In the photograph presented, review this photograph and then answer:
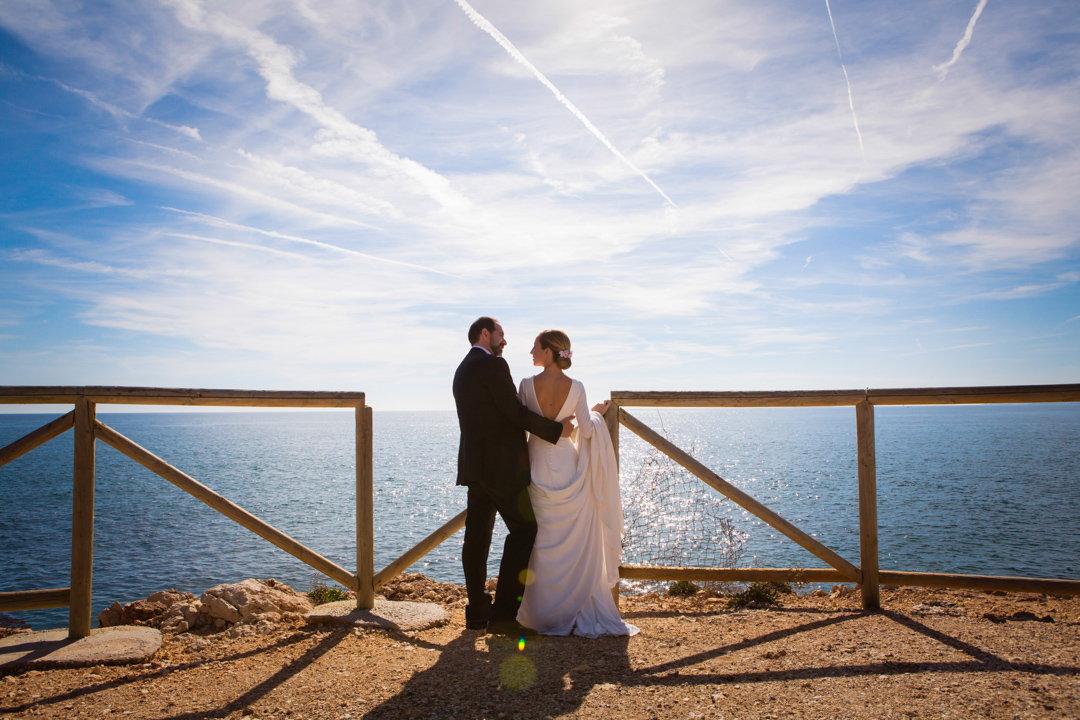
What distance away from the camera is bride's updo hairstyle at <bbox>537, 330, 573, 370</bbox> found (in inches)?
176

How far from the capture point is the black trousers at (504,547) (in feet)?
14.3

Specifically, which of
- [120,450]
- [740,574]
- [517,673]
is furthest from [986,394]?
[120,450]

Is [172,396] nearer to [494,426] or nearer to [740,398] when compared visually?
[494,426]

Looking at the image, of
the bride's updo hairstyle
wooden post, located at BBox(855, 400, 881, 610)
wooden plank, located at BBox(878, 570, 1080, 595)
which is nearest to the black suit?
the bride's updo hairstyle

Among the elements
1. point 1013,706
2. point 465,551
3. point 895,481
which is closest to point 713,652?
point 1013,706

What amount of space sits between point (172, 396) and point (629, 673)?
381 cm

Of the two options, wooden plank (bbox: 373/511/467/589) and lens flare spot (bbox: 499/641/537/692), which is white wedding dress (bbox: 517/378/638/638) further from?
wooden plank (bbox: 373/511/467/589)

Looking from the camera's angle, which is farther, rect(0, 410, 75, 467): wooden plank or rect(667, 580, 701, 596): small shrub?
rect(667, 580, 701, 596): small shrub

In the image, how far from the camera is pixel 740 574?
4902 millimetres

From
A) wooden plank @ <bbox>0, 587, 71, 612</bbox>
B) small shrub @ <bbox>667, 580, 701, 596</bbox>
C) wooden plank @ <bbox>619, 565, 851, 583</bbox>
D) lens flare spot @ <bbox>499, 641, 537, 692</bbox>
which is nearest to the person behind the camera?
lens flare spot @ <bbox>499, 641, 537, 692</bbox>

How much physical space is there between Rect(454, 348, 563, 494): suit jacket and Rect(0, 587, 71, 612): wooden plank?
2.99 meters

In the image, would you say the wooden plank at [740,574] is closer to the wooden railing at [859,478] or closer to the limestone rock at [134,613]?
the wooden railing at [859,478]

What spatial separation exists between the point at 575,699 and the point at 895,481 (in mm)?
38143

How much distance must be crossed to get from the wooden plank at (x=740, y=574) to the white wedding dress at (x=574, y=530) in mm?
538
